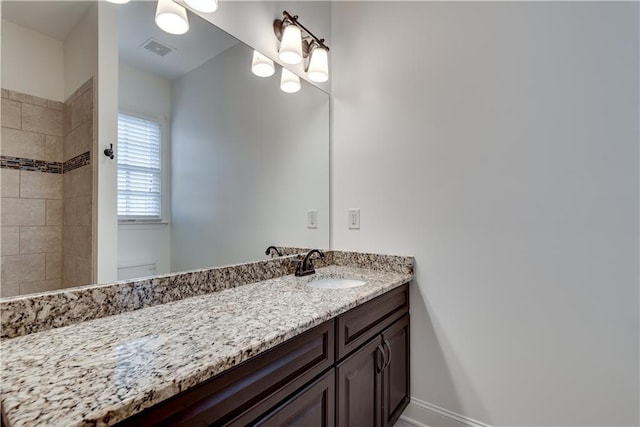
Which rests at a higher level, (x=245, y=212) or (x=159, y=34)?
(x=159, y=34)

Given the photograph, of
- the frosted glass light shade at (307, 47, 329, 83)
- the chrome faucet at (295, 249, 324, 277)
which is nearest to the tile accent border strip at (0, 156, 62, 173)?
the chrome faucet at (295, 249, 324, 277)

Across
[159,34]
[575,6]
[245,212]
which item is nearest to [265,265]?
[245,212]

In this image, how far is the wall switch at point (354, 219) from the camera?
6.11ft

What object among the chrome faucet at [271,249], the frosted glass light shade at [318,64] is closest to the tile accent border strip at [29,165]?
the chrome faucet at [271,249]

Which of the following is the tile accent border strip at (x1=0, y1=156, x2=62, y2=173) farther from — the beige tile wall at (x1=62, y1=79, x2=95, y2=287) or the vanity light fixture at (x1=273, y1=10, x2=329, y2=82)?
the vanity light fixture at (x1=273, y1=10, x2=329, y2=82)

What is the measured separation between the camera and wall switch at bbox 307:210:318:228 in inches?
74.5

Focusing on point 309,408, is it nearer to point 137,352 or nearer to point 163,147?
point 137,352

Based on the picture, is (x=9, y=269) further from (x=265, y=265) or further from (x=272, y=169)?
(x=272, y=169)

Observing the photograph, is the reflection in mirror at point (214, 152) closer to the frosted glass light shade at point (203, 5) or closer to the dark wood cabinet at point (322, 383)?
the frosted glass light shade at point (203, 5)

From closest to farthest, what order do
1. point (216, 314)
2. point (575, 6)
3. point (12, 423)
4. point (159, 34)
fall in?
point (12, 423) → point (216, 314) → point (159, 34) → point (575, 6)

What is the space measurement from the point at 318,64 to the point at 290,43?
9.7 inches

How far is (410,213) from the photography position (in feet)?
5.49

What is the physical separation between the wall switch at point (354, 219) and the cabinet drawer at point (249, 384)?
0.89 metres

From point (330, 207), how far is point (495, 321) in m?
1.11
